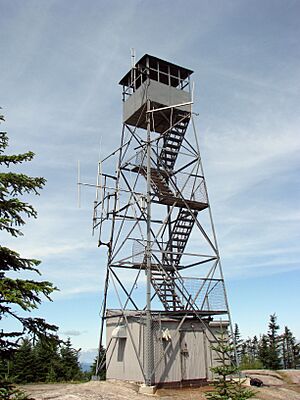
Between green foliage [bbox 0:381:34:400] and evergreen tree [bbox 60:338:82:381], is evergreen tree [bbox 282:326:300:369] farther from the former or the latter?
green foliage [bbox 0:381:34:400]

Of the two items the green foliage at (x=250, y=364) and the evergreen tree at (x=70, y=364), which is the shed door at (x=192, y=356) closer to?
the green foliage at (x=250, y=364)

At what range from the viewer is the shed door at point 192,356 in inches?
696

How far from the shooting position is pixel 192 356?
18.0 m

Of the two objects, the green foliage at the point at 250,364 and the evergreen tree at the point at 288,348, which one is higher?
the evergreen tree at the point at 288,348

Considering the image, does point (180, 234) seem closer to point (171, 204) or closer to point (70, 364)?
point (171, 204)

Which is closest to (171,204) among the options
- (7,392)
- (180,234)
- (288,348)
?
(180,234)

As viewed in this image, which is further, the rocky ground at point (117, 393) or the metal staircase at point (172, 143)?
the metal staircase at point (172, 143)

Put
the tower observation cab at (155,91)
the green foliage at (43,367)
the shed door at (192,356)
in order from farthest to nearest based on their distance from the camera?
the green foliage at (43,367)
the tower observation cab at (155,91)
the shed door at (192,356)

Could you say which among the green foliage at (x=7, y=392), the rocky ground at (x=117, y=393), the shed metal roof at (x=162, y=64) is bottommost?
the rocky ground at (x=117, y=393)

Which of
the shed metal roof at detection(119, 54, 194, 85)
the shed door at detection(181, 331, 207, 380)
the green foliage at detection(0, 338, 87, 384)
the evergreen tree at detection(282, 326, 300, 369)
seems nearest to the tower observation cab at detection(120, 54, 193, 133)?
the shed metal roof at detection(119, 54, 194, 85)

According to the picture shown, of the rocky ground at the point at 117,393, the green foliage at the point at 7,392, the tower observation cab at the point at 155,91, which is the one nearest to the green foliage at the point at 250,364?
the rocky ground at the point at 117,393

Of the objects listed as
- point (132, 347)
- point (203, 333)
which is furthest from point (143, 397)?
point (203, 333)

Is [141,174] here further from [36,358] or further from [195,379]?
[36,358]

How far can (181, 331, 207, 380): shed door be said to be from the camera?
17672mm
